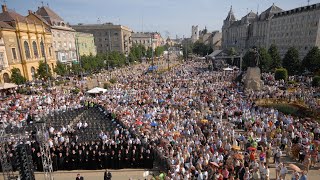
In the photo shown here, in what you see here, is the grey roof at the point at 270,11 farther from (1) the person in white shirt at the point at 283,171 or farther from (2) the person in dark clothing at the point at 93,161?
(2) the person in dark clothing at the point at 93,161

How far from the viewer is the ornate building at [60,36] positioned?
2110 inches

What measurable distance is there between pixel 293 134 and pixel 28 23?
4409 centimetres

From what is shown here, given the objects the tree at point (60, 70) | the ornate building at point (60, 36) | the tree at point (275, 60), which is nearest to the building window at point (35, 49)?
the tree at point (60, 70)

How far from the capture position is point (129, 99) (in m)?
26.2

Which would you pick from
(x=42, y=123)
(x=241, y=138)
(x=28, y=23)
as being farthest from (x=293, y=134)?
(x=28, y=23)

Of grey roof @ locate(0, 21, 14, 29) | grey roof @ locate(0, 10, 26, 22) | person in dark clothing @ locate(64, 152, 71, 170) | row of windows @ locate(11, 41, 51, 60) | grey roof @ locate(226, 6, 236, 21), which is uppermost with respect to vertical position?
grey roof @ locate(226, 6, 236, 21)

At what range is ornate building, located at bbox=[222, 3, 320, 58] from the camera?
57.5 metres

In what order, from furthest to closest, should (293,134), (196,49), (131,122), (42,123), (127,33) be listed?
1. (196,49)
2. (127,33)
3. (131,122)
4. (293,134)
5. (42,123)

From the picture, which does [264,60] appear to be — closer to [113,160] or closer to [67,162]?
[113,160]

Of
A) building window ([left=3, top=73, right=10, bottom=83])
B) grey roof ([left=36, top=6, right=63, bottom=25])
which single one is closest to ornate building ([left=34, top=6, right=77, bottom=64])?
grey roof ([left=36, top=6, right=63, bottom=25])

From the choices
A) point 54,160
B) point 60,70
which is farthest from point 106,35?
point 54,160

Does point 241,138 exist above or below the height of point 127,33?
below

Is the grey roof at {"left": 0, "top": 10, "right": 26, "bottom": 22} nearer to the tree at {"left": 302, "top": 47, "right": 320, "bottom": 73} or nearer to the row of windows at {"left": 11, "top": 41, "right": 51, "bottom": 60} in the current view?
the row of windows at {"left": 11, "top": 41, "right": 51, "bottom": 60}

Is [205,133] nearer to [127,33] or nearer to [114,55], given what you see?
[114,55]
